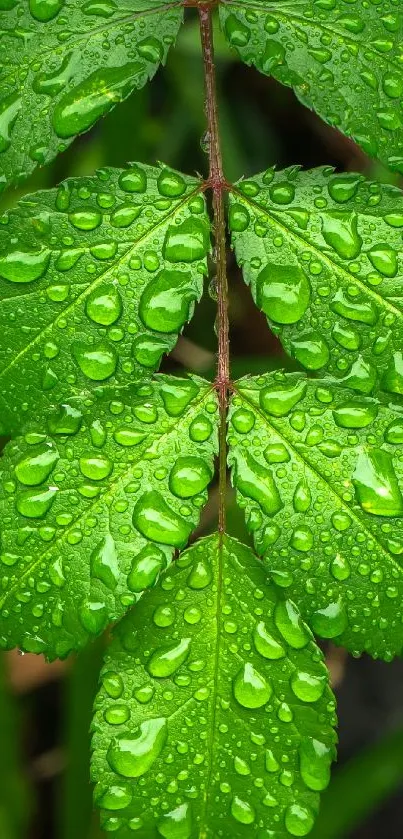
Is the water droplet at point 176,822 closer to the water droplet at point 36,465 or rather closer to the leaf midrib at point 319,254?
the water droplet at point 36,465

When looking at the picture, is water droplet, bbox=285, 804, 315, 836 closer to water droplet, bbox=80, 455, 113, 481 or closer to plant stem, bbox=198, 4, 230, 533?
plant stem, bbox=198, 4, 230, 533

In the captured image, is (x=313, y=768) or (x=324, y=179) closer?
(x=313, y=768)

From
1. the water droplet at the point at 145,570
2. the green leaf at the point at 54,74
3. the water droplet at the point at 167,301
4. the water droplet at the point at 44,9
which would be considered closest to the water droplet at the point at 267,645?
the water droplet at the point at 145,570

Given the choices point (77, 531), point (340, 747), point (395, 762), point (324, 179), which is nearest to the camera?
point (77, 531)

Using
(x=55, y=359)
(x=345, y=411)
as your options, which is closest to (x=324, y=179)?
(x=345, y=411)

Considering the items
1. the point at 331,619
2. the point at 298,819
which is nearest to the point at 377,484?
the point at 331,619

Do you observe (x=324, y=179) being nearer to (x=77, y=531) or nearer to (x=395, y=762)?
(x=77, y=531)

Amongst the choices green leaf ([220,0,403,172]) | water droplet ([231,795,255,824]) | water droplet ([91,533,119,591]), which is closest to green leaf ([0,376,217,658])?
water droplet ([91,533,119,591])
